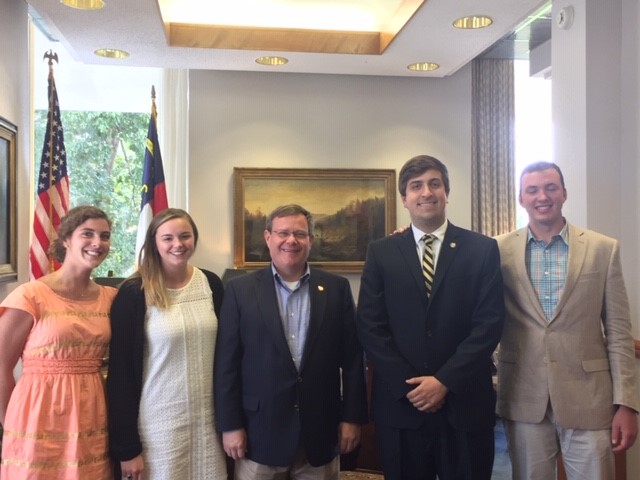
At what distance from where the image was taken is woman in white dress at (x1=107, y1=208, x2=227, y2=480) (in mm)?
2047

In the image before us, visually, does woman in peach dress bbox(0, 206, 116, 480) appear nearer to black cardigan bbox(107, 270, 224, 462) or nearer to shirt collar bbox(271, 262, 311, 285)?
black cardigan bbox(107, 270, 224, 462)

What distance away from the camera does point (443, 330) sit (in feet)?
6.91

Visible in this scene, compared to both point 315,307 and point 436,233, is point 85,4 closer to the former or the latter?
point 315,307

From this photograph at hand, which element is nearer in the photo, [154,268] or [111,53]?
[154,268]

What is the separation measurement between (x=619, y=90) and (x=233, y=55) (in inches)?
110

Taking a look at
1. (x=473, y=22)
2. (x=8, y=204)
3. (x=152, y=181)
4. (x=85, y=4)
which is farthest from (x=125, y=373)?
(x=473, y=22)

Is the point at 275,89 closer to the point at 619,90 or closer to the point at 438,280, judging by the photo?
the point at 619,90

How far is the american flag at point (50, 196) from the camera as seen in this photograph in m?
3.87

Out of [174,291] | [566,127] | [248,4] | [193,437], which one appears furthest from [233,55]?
[193,437]

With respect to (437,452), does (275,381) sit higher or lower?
higher

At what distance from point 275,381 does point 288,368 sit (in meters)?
0.07

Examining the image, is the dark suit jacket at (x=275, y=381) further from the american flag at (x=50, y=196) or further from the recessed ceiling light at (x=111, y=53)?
the recessed ceiling light at (x=111, y=53)

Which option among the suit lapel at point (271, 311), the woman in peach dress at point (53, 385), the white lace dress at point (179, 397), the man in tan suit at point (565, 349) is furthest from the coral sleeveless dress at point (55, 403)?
the man in tan suit at point (565, 349)

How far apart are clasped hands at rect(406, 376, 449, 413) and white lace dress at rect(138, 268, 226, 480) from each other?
2.50ft
